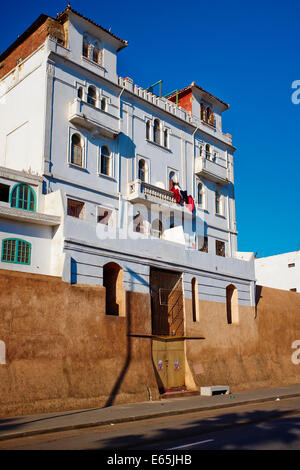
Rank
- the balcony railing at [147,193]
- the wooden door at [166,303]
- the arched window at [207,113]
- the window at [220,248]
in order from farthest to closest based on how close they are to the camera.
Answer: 1. the arched window at [207,113]
2. the window at [220,248]
3. the balcony railing at [147,193]
4. the wooden door at [166,303]

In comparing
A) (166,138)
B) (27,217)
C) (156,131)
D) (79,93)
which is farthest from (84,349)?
(166,138)

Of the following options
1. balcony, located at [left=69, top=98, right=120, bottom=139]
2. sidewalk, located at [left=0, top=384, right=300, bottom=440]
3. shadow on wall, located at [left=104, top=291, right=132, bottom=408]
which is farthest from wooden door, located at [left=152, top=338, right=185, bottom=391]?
balcony, located at [left=69, top=98, right=120, bottom=139]

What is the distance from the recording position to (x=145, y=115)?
28.8m

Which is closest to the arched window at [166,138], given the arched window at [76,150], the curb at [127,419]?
the arched window at [76,150]

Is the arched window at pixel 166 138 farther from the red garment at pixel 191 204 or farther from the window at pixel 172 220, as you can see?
the window at pixel 172 220

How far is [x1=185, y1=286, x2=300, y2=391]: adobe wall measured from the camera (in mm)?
23828

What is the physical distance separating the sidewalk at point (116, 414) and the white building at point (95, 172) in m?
5.00

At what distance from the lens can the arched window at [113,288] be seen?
21062 millimetres

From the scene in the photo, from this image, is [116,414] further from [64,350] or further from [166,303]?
[166,303]

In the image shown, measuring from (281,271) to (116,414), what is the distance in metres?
33.1

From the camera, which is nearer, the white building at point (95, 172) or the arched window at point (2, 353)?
the arched window at point (2, 353)

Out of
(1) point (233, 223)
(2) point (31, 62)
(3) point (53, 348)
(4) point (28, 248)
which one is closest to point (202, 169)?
(1) point (233, 223)

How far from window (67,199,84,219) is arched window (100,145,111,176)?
2447 millimetres
